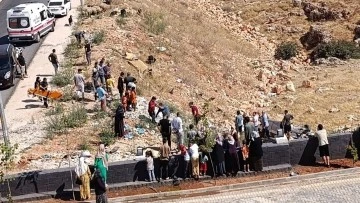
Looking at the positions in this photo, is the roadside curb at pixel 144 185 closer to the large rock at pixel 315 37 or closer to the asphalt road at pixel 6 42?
the asphalt road at pixel 6 42

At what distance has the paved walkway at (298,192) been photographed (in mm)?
17641

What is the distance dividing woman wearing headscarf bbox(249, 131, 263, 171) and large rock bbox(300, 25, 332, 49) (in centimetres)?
2361

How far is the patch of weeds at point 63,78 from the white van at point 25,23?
587cm

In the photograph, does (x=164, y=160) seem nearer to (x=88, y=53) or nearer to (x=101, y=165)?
(x=101, y=165)

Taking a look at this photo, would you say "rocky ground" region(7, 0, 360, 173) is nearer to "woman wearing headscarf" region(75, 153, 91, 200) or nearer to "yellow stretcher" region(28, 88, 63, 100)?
"yellow stretcher" region(28, 88, 63, 100)

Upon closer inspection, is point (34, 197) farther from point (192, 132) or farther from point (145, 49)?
point (145, 49)

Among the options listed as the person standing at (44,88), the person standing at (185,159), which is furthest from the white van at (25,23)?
the person standing at (185,159)

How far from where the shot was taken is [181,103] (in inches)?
1091

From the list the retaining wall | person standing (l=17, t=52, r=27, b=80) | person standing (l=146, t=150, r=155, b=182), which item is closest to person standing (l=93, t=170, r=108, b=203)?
the retaining wall

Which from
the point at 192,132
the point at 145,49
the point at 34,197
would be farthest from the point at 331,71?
the point at 34,197

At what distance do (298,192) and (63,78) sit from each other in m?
13.0

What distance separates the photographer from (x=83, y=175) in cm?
1733

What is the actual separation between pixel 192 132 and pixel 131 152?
2278 mm

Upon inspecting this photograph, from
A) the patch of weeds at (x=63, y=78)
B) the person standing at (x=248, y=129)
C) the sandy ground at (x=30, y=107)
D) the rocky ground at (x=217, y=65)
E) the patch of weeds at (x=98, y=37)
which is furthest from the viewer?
the patch of weeds at (x=98, y=37)
